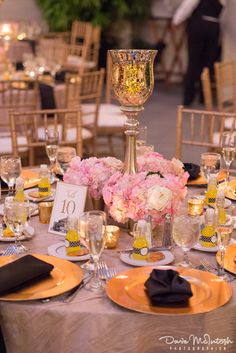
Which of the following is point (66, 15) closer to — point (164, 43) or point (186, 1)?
point (164, 43)

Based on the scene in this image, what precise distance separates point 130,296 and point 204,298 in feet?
0.63

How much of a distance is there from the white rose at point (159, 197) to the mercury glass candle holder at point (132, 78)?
0.75 feet

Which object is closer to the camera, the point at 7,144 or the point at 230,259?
the point at 230,259

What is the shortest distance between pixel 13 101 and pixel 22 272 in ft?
11.0

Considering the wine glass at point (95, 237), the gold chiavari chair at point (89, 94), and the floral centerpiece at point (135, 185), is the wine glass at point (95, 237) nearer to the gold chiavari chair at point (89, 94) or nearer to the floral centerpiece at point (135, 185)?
A: the floral centerpiece at point (135, 185)

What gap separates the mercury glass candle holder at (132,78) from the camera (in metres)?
2.18

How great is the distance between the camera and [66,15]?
9984mm

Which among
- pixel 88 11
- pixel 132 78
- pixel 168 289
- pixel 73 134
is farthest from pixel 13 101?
pixel 88 11

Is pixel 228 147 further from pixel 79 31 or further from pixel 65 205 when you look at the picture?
pixel 79 31

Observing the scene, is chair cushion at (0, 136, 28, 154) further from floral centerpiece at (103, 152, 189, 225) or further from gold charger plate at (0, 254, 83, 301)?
gold charger plate at (0, 254, 83, 301)

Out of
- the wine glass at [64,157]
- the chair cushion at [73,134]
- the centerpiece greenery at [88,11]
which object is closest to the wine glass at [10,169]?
the wine glass at [64,157]

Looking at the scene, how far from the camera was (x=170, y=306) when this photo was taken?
1.70 metres

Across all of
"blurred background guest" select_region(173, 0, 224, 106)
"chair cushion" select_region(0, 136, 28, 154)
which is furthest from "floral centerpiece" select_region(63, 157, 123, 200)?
"blurred background guest" select_region(173, 0, 224, 106)

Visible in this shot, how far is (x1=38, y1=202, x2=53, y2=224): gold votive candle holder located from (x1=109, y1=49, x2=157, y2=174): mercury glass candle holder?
307 millimetres
